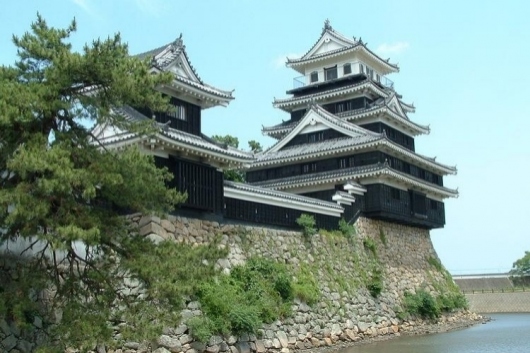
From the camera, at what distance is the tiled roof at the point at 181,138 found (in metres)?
18.0

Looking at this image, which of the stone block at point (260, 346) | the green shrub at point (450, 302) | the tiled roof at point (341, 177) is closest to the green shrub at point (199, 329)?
the stone block at point (260, 346)

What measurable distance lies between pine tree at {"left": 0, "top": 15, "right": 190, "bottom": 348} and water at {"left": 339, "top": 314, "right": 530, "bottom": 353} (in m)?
12.0

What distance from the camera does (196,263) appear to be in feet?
39.4

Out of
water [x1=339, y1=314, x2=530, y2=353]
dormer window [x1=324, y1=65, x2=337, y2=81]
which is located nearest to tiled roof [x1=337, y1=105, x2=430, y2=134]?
dormer window [x1=324, y1=65, x2=337, y2=81]

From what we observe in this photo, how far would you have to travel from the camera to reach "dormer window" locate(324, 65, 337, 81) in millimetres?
37219

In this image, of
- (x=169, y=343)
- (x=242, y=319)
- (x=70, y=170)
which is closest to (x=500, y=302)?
(x=242, y=319)

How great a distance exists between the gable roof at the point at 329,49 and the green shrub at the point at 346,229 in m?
12.7

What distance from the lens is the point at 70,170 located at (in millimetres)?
10469

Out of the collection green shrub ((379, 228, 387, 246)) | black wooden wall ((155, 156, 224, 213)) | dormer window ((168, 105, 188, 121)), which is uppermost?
dormer window ((168, 105, 188, 121))

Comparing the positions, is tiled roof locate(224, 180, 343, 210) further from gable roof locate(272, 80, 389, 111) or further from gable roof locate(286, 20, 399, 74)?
gable roof locate(286, 20, 399, 74)

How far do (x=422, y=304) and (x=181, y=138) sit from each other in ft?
53.5

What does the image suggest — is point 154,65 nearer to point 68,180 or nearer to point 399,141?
point 68,180

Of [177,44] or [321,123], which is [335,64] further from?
[177,44]

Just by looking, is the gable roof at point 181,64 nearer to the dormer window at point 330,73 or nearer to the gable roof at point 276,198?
the gable roof at point 276,198
